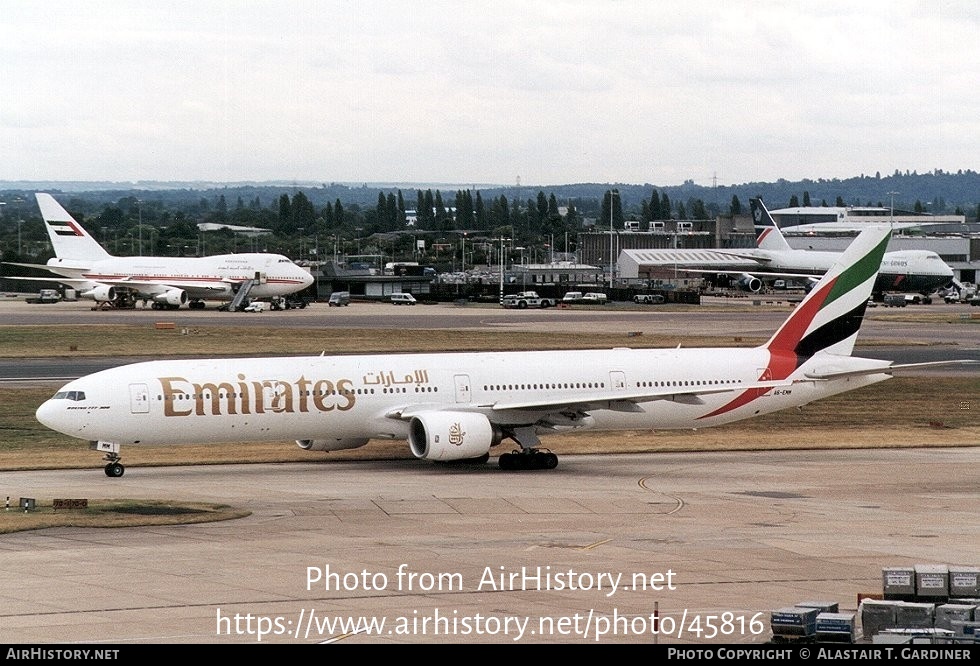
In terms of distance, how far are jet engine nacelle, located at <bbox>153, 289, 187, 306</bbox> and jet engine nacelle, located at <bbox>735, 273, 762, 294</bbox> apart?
81070 mm

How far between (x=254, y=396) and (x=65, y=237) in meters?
104

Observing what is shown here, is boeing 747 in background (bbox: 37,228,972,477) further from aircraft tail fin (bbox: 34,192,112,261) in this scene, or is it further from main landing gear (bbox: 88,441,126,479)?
aircraft tail fin (bbox: 34,192,112,261)

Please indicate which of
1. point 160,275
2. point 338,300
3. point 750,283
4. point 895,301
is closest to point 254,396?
point 160,275

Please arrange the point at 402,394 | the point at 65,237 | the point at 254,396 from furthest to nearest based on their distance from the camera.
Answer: the point at 65,237 < the point at 402,394 < the point at 254,396

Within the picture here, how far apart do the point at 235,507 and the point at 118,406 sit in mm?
7806

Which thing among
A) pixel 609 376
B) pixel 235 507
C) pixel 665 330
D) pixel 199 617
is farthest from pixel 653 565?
pixel 665 330

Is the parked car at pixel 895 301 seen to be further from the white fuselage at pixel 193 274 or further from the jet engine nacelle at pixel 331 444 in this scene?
the jet engine nacelle at pixel 331 444

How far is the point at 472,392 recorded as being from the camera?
2008 inches

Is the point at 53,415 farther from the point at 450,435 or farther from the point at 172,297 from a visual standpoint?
the point at 172,297

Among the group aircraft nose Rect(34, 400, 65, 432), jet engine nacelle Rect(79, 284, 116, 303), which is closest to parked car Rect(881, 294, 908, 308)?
jet engine nacelle Rect(79, 284, 116, 303)

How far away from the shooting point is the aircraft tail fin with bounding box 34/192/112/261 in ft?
477

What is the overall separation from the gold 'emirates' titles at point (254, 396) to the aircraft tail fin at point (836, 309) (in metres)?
17.3

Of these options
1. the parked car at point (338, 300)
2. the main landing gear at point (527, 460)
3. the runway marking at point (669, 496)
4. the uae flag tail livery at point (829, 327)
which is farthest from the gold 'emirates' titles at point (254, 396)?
the parked car at point (338, 300)
